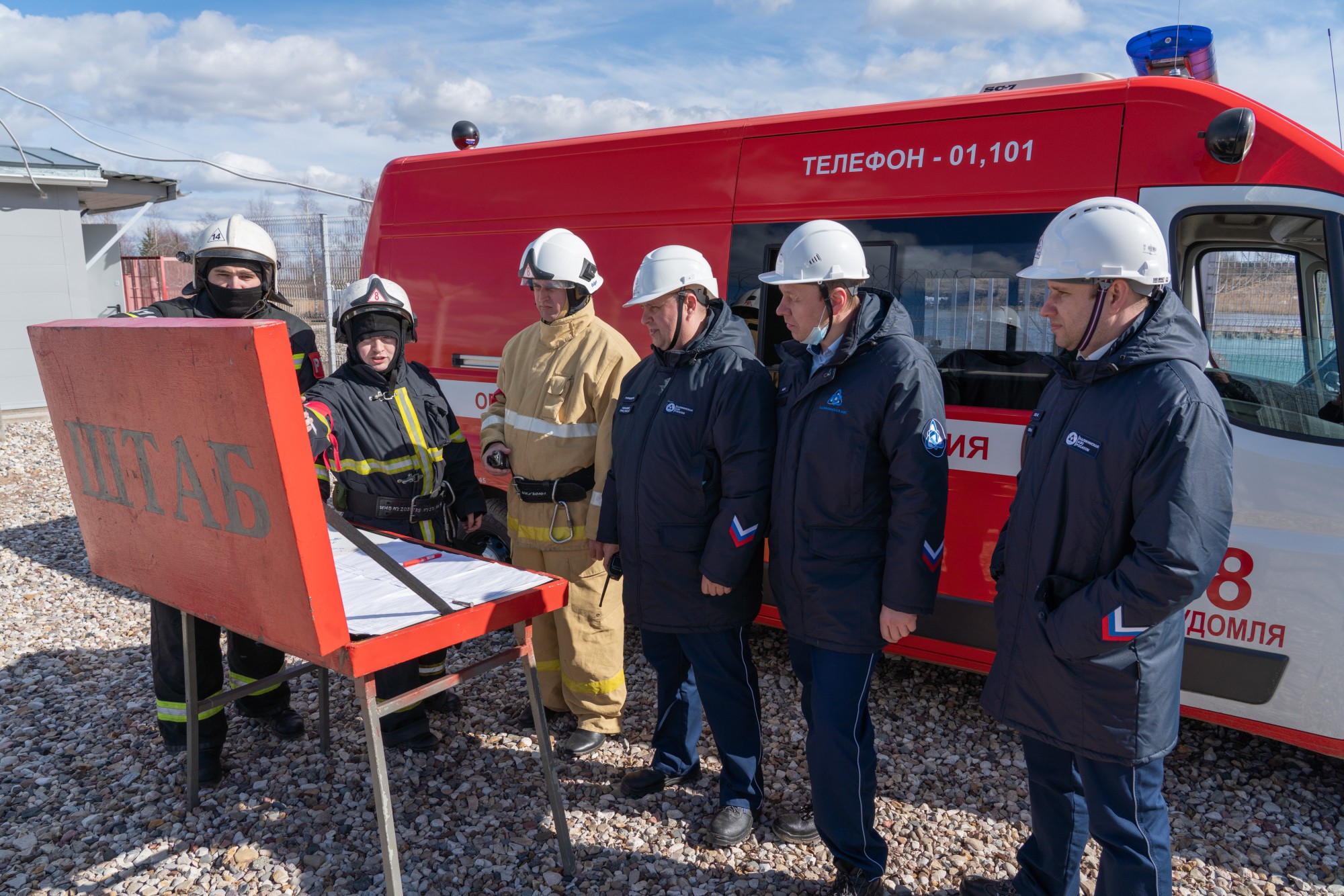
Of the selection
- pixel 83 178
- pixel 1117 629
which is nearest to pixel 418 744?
pixel 1117 629

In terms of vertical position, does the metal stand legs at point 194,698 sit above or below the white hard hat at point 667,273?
below

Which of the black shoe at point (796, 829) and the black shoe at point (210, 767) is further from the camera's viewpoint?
the black shoe at point (210, 767)

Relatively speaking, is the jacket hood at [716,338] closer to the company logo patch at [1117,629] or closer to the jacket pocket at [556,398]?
the jacket pocket at [556,398]

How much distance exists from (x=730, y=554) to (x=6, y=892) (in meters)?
2.56

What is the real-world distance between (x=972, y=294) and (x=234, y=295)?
2884mm

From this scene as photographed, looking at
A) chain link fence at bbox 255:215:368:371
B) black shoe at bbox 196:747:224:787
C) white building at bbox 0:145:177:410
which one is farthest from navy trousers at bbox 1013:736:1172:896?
white building at bbox 0:145:177:410

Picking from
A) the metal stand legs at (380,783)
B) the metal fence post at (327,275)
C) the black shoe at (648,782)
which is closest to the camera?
the metal stand legs at (380,783)

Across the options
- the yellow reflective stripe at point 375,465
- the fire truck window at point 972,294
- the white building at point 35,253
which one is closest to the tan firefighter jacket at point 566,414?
the yellow reflective stripe at point 375,465

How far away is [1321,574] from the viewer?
112 inches

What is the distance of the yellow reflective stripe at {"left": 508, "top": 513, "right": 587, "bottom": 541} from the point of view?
3537 millimetres

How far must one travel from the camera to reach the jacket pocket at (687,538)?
2859 mm

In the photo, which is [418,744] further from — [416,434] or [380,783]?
[380,783]

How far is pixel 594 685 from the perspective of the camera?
3.64 metres

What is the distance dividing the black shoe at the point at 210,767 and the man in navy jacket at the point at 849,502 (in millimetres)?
2343
